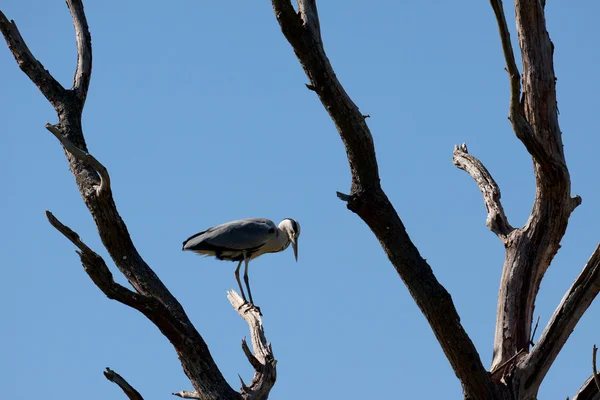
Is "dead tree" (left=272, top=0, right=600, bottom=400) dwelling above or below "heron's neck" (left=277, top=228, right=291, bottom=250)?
below

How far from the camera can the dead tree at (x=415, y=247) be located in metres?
7.38

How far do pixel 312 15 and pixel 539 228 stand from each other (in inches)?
111

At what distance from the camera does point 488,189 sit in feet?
31.5

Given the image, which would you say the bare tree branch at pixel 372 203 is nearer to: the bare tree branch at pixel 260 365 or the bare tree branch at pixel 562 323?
the bare tree branch at pixel 562 323

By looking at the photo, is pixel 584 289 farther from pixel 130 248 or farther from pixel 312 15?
pixel 130 248

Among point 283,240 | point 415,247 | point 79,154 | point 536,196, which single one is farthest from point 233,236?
point 415,247

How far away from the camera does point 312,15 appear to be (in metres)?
7.53

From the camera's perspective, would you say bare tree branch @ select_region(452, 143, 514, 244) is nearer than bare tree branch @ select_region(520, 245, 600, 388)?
No

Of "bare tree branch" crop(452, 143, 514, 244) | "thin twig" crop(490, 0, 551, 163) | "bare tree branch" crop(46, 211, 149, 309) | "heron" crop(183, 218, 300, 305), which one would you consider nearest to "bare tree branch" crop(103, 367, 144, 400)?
"bare tree branch" crop(46, 211, 149, 309)

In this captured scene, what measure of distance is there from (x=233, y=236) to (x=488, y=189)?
5.77 meters

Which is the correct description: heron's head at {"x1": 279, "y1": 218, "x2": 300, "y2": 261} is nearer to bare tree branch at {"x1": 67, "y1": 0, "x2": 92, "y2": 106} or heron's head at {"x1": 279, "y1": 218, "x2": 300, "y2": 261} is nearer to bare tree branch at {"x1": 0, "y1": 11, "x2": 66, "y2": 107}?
bare tree branch at {"x1": 67, "y1": 0, "x2": 92, "y2": 106}

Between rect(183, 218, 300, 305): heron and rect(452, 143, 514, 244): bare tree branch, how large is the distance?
4.79 meters

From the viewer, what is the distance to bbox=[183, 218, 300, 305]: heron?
14555 mm

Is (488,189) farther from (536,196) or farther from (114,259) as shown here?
(114,259)
